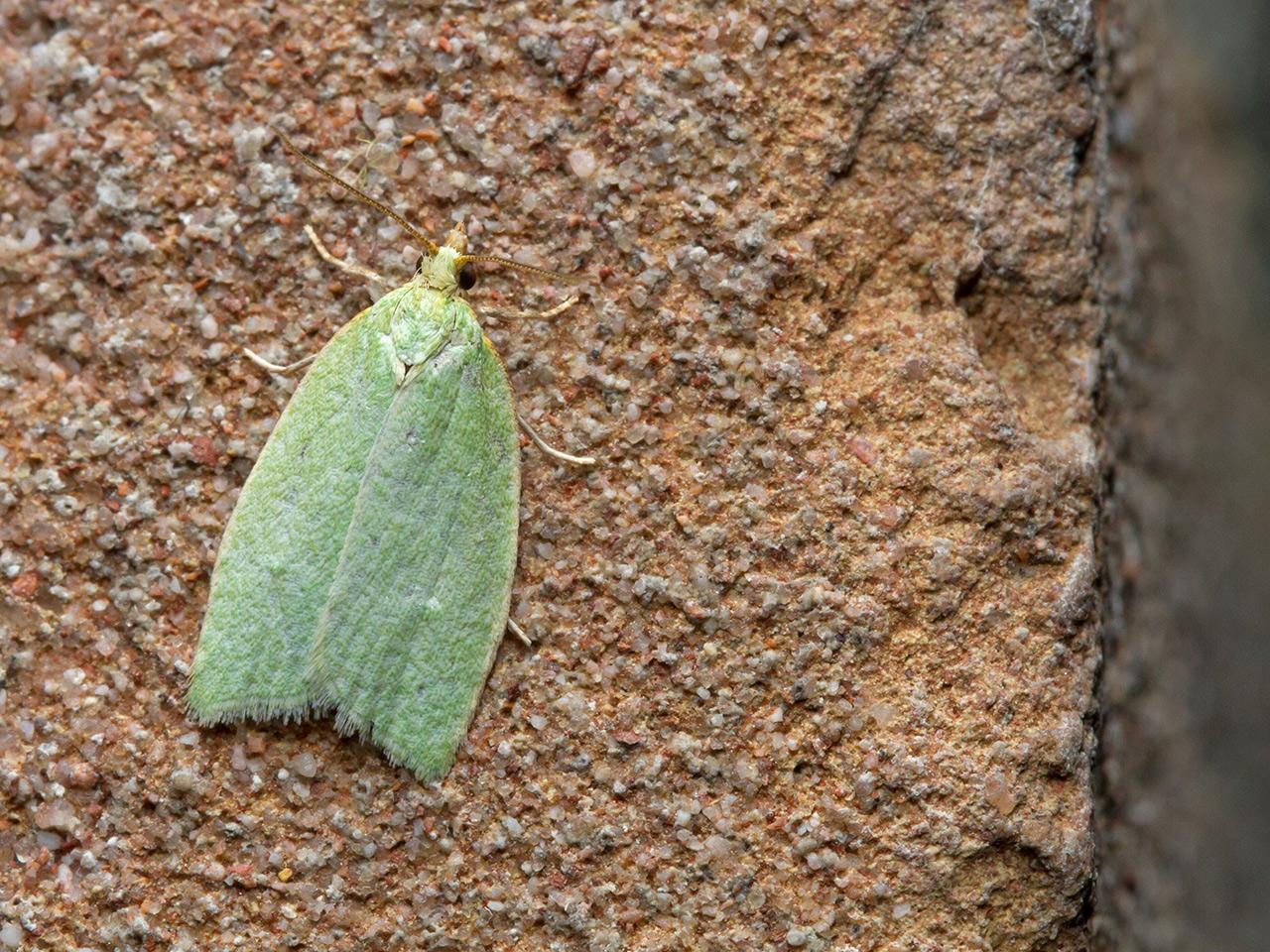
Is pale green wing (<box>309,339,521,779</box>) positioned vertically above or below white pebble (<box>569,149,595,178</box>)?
below

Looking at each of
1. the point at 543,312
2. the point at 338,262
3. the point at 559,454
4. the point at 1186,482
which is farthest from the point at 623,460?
the point at 1186,482

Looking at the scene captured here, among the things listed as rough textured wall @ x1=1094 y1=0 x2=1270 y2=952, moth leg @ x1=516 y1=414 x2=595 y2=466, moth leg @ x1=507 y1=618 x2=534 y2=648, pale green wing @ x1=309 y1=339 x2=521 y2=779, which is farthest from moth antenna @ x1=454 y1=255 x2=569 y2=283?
rough textured wall @ x1=1094 y1=0 x2=1270 y2=952

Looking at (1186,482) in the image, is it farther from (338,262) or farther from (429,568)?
(338,262)

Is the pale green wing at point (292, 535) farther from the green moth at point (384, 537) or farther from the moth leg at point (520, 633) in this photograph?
the moth leg at point (520, 633)

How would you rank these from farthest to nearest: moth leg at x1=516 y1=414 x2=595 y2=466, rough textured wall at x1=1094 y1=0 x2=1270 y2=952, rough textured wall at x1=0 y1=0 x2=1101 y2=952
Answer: rough textured wall at x1=1094 y1=0 x2=1270 y2=952
moth leg at x1=516 y1=414 x2=595 y2=466
rough textured wall at x1=0 y1=0 x2=1101 y2=952

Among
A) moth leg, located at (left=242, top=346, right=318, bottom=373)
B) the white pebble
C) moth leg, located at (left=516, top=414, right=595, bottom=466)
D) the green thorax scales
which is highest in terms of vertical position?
the white pebble

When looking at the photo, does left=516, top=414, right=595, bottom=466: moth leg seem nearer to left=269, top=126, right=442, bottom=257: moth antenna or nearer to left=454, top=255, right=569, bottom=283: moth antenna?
left=454, top=255, right=569, bottom=283: moth antenna

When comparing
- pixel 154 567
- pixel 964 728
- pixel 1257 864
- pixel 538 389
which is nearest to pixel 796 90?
pixel 538 389

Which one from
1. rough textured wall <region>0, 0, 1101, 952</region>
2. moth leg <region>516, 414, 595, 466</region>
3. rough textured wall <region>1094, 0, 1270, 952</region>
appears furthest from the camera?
rough textured wall <region>1094, 0, 1270, 952</region>
